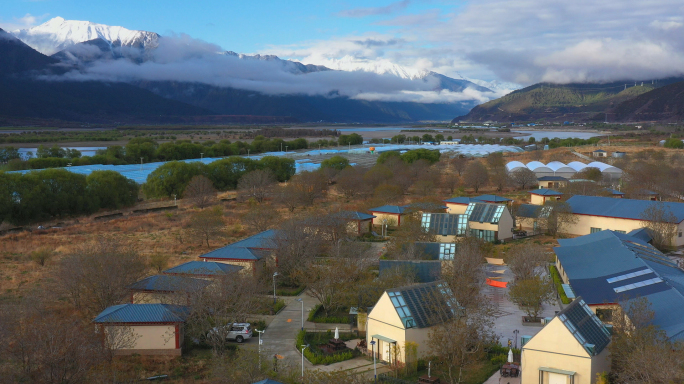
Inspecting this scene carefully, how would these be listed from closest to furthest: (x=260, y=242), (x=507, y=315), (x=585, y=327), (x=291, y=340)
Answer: (x=585, y=327)
(x=291, y=340)
(x=507, y=315)
(x=260, y=242)

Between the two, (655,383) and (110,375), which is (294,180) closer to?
(110,375)

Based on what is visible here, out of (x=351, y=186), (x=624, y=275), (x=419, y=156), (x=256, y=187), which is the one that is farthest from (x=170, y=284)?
(x=419, y=156)

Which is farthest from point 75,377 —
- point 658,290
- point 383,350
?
point 658,290

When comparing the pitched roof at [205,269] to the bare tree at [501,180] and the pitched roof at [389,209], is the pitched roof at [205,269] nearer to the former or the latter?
the pitched roof at [389,209]

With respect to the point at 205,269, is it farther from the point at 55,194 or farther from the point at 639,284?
the point at 55,194

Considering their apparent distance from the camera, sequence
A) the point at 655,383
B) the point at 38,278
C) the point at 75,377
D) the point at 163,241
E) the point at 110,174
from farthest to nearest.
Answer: the point at 110,174 < the point at 163,241 < the point at 38,278 < the point at 75,377 < the point at 655,383

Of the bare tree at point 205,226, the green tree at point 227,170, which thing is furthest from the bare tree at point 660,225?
the green tree at point 227,170

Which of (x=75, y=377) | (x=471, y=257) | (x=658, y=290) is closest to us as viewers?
(x=75, y=377)
